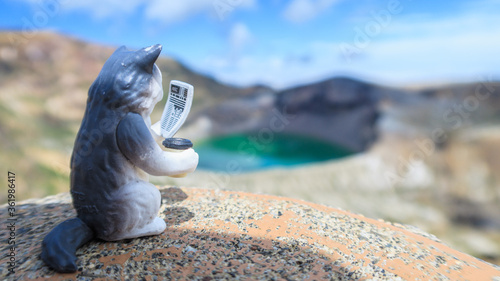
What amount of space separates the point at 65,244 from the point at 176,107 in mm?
1239

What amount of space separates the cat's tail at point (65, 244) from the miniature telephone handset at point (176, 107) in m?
0.90

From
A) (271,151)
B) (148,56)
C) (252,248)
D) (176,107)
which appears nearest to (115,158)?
(176,107)

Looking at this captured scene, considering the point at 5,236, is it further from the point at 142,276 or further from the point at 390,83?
the point at 390,83

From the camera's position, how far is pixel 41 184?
7.99 metres

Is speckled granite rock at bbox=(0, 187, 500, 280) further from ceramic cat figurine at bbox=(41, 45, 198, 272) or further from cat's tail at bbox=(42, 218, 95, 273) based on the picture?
ceramic cat figurine at bbox=(41, 45, 198, 272)

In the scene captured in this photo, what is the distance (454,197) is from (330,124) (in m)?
7.57

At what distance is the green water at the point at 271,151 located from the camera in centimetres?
1658

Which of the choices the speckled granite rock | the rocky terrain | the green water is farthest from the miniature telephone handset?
the green water

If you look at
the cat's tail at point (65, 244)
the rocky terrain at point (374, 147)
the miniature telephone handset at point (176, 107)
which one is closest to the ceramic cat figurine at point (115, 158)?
the cat's tail at point (65, 244)

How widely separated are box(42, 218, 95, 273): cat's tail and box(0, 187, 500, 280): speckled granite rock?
3.0 inches

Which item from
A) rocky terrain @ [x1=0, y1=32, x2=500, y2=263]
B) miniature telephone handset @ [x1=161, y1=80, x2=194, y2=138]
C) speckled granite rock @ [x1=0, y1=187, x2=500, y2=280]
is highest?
rocky terrain @ [x1=0, y1=32, x2=500, y2=263]

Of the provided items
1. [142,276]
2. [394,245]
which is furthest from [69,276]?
[394,245]

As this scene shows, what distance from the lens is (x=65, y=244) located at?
216cm

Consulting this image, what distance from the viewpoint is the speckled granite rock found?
7.14 ft
